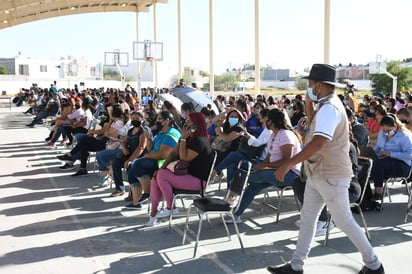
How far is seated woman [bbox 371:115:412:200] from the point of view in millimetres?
6137

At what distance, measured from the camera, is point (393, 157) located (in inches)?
243

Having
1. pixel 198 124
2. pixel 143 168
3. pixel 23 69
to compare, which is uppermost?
pixel 23 69

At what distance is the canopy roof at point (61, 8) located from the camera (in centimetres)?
3123

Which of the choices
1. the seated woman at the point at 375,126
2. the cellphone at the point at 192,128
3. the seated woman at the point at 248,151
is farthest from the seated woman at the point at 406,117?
the cellphone at the point at 192,128

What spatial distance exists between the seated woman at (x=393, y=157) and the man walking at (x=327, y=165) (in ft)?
8.75

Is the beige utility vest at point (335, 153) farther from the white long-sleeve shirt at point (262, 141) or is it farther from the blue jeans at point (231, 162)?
the blue jeans at point (231, 162)

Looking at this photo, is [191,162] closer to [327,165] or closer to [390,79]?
[327,165]

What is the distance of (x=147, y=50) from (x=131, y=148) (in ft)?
87.9

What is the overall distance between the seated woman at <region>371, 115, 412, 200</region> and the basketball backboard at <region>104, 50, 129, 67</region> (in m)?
32.5

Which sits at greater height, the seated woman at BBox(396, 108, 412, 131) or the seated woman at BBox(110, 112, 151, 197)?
the seated woman at BBox(396, 108, 412, 131)

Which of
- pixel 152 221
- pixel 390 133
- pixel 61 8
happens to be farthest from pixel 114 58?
pixel 152 221

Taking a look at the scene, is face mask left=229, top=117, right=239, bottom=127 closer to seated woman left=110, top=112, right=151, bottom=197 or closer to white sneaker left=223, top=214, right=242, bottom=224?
seated woman left=110, top=112, right=151, bottom=197

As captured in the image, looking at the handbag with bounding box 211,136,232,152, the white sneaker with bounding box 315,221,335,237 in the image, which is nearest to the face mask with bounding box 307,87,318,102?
the white sneaker with bounding box 315,221,335,237

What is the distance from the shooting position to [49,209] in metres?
6.50
